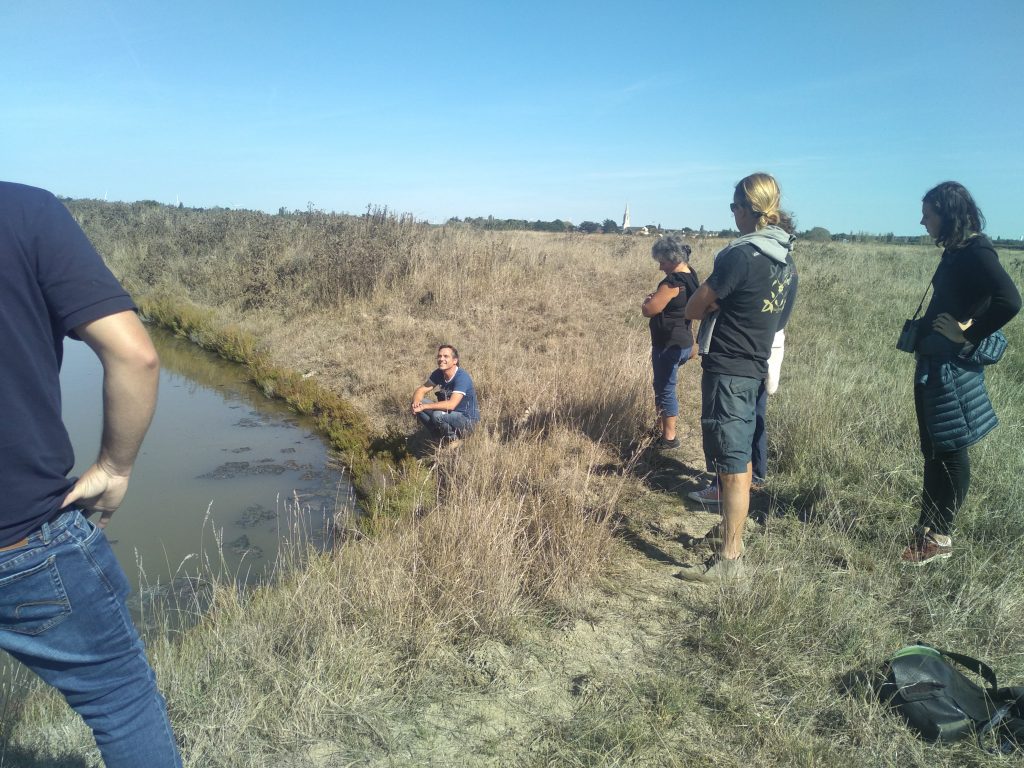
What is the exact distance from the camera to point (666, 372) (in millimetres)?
5176

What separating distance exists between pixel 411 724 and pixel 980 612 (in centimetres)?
249

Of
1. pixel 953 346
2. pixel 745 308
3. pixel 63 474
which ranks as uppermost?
pixel 745 308

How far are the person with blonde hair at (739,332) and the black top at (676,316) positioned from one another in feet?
5.22

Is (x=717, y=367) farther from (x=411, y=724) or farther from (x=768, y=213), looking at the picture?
(x=411, y=724)

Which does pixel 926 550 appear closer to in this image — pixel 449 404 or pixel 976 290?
pixel 976 290

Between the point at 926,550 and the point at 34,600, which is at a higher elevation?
the point at 34,600

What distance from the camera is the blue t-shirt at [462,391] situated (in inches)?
239

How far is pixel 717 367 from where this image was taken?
3.19m

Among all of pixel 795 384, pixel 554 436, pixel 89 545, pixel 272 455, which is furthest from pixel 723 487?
pixel 272 455

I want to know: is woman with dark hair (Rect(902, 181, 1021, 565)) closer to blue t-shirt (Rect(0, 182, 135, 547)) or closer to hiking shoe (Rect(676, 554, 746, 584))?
hiking shoe (Rect(676, 554, 746, 584))

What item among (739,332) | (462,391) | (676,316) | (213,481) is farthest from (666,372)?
(213,481)

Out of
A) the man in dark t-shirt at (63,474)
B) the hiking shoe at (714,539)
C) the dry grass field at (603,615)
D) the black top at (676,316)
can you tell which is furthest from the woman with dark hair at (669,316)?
the man in dark t-shirt at (63,474)

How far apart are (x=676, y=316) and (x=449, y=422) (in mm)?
2299

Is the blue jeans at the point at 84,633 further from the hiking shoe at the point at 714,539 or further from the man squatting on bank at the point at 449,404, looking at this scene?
the man squatting on bank at the point at 449,404
